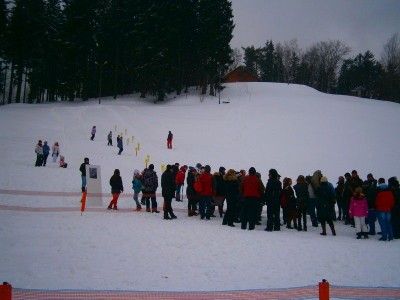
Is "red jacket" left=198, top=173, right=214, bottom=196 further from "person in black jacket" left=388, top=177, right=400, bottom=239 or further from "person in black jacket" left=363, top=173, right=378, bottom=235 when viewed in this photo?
"person in black jacket" left=388, top=177, right=400, bottom=239

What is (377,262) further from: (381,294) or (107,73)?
(107,73)

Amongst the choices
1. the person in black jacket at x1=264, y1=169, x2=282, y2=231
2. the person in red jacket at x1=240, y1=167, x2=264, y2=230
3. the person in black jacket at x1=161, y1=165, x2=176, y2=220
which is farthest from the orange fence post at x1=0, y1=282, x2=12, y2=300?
the person in black jacket at x1=264, y1=169, x2=282, y2=231

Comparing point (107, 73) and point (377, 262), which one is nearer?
point (377, 262)

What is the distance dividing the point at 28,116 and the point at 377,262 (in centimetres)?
3899

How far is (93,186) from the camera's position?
496 inches

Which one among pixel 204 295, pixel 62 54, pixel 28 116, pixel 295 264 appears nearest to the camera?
pixel 204 295

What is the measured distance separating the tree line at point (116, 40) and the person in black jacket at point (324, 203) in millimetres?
42703

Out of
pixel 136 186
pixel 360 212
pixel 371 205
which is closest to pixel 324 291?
pixel 360 212

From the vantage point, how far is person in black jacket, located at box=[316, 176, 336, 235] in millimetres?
10641

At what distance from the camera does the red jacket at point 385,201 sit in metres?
10.2

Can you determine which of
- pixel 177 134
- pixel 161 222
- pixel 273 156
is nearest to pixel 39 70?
pixel 177 134

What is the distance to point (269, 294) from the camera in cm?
605

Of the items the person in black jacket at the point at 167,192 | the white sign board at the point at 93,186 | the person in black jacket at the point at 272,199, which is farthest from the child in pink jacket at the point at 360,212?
the white sign board at the point at 93,186

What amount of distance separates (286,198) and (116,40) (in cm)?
5048
